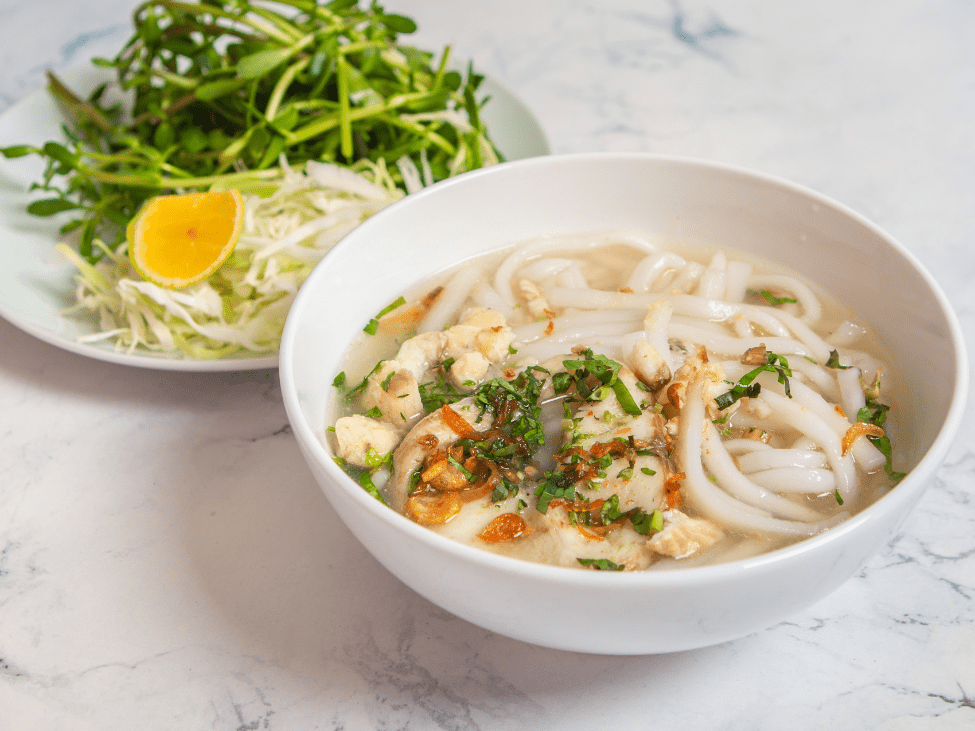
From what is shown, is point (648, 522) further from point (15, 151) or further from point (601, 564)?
point (15, 151)

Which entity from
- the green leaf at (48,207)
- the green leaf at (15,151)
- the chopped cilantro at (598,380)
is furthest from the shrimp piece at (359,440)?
the green leaf at (15,151)

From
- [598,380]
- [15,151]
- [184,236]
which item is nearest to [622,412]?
[598,380]

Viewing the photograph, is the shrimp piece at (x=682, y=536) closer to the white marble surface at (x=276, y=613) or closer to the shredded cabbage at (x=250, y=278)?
the white marble surface at (x=276, y=613)

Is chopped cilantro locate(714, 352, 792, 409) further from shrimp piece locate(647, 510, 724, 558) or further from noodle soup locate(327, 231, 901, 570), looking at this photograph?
shrimp piece locate(647, 510, 724, 558)

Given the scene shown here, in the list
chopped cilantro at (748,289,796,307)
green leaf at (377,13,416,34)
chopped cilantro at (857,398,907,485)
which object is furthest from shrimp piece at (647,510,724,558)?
green leaf at (377,13,416,34)

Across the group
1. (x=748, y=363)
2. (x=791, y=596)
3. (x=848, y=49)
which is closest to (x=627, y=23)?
(x=848, y=49)

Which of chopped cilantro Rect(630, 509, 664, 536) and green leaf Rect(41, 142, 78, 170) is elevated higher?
chopped cilantro Rect(630, 509, 664, 536)

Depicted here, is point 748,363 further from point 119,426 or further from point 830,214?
point 119,426
